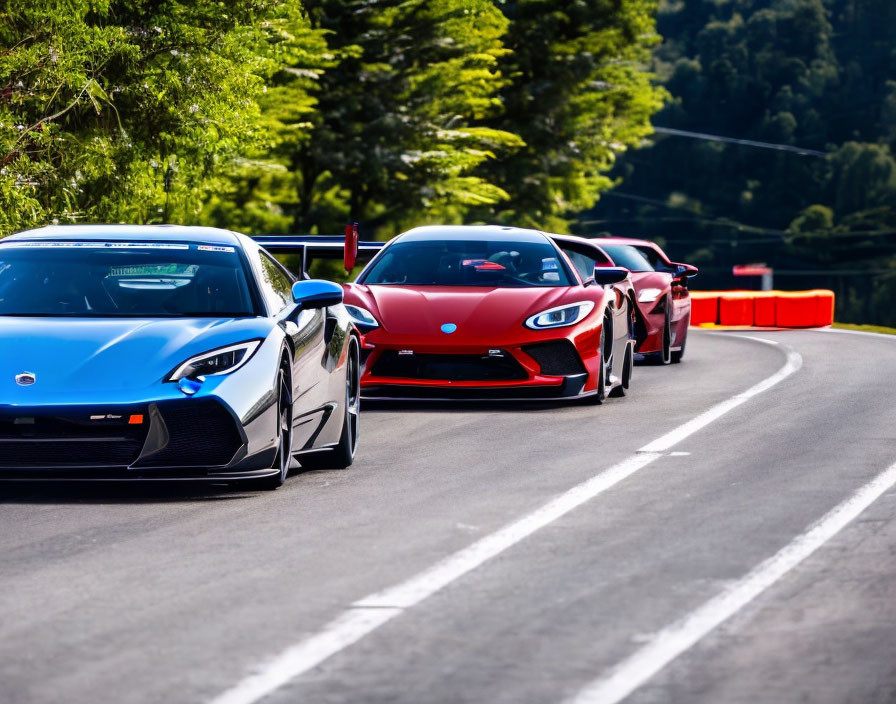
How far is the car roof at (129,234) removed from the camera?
10125mm

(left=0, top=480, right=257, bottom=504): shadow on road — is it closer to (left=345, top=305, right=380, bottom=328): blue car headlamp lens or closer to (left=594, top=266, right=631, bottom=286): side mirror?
(left=345, top=305, right=380, bottom=328): blue car headlamp lens

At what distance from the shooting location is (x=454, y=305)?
14.3 metres

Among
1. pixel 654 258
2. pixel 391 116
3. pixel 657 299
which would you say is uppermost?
pixel 391 116

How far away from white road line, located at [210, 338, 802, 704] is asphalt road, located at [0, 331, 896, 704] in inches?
0.7

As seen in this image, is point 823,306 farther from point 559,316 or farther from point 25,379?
point 25,379

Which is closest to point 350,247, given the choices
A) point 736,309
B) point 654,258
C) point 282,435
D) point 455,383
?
point 455,383

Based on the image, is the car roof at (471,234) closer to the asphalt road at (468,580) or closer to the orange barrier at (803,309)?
the asphalt road at (468,580)

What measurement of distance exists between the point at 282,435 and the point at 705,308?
3326cm

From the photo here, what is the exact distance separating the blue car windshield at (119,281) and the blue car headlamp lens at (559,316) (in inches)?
177

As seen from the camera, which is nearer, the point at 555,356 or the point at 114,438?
the point at 114,438

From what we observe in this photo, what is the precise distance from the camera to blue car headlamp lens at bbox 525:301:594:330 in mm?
14156

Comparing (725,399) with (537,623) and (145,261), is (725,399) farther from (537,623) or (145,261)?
(537,623)

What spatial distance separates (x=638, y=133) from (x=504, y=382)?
4960 cm

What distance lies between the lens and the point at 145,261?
9859 mm
